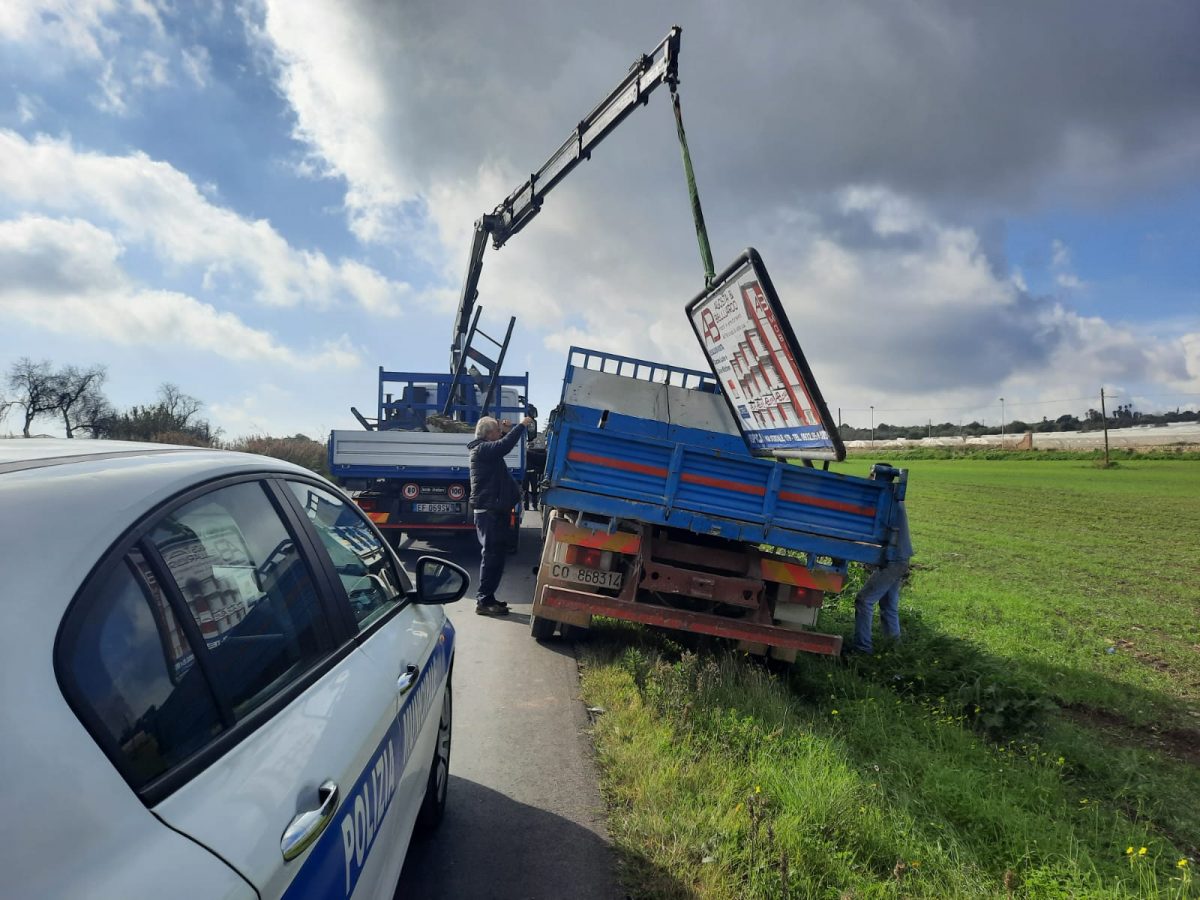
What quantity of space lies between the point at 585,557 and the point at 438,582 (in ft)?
9.48

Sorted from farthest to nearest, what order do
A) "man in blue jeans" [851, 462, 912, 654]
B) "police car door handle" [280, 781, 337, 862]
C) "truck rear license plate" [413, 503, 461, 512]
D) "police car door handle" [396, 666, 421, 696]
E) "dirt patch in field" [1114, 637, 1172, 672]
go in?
"truck rear license plate" [413, 503, 461, 512] < "dirt patch in field" [1114, 637, 1172, 672] < "man in blue jeans" [851, 462, 912, 654] < "police car door handle" [396, 666, 421, 696] < "police car door handle" [280, 781, 337, 862]

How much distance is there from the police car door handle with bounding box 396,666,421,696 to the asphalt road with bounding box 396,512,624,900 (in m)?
0.95

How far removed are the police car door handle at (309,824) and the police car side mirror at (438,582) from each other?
4.36 feet

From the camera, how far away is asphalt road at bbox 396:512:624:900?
9.57 ft

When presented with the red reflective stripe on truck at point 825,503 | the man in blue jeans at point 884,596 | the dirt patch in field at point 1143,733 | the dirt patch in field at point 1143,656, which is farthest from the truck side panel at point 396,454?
the dirt patch in field at point 1143,656

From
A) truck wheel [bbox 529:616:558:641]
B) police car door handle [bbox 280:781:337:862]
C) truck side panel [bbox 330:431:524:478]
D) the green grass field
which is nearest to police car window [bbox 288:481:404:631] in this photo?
police car door handle [bbox 280:781:337:862]

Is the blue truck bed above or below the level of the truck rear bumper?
above

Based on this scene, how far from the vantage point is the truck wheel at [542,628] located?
6371 millimetres

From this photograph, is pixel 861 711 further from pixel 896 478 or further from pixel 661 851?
pixel 661 851

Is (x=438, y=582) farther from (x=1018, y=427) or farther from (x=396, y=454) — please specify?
(x=1018, y=427)

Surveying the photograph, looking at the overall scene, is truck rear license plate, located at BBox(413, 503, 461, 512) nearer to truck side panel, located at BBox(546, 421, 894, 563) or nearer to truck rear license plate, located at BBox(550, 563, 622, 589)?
truck rear license plate, located at BBox(550, 563, 622, 589)

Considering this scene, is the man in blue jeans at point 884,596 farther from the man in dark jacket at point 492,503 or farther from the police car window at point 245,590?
the police car window at point 245,590

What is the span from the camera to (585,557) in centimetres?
578

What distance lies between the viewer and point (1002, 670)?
551 centimetres
